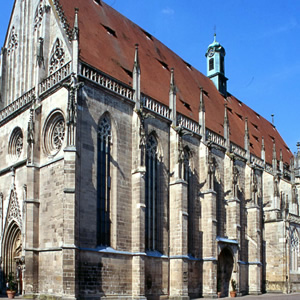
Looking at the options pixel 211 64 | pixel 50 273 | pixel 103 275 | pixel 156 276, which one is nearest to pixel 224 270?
pixel 156 276

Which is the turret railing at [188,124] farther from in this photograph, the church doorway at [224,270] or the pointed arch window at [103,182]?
the church doorway at [224,270]

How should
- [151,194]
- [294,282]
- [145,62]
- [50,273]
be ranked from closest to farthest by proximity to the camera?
[50,273]
[151,194]
[145,62]
[294,282]

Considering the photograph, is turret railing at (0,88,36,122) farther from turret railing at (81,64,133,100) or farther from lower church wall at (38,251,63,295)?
lower church wall at (38,251,63,295)

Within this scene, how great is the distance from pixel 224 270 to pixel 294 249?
33.9ft

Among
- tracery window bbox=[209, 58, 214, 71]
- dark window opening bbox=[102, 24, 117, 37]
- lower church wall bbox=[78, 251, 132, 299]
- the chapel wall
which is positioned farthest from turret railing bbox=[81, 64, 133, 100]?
tracery window bbox=[209, 58, 214, 71]

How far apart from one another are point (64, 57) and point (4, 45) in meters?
7.57

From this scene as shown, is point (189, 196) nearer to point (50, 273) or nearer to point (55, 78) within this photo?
point (50, 273)

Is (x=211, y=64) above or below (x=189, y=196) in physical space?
above

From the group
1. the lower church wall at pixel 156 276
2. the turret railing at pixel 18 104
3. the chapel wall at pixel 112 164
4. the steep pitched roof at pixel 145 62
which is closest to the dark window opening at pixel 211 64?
the steep pitched roof at pixel 145 62

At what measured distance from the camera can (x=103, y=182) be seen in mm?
23594

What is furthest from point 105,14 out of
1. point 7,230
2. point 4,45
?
point 7,230

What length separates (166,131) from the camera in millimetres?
28078

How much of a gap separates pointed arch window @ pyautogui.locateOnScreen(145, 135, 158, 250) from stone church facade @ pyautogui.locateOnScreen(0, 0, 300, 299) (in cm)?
8

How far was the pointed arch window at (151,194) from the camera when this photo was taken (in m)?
25.9
